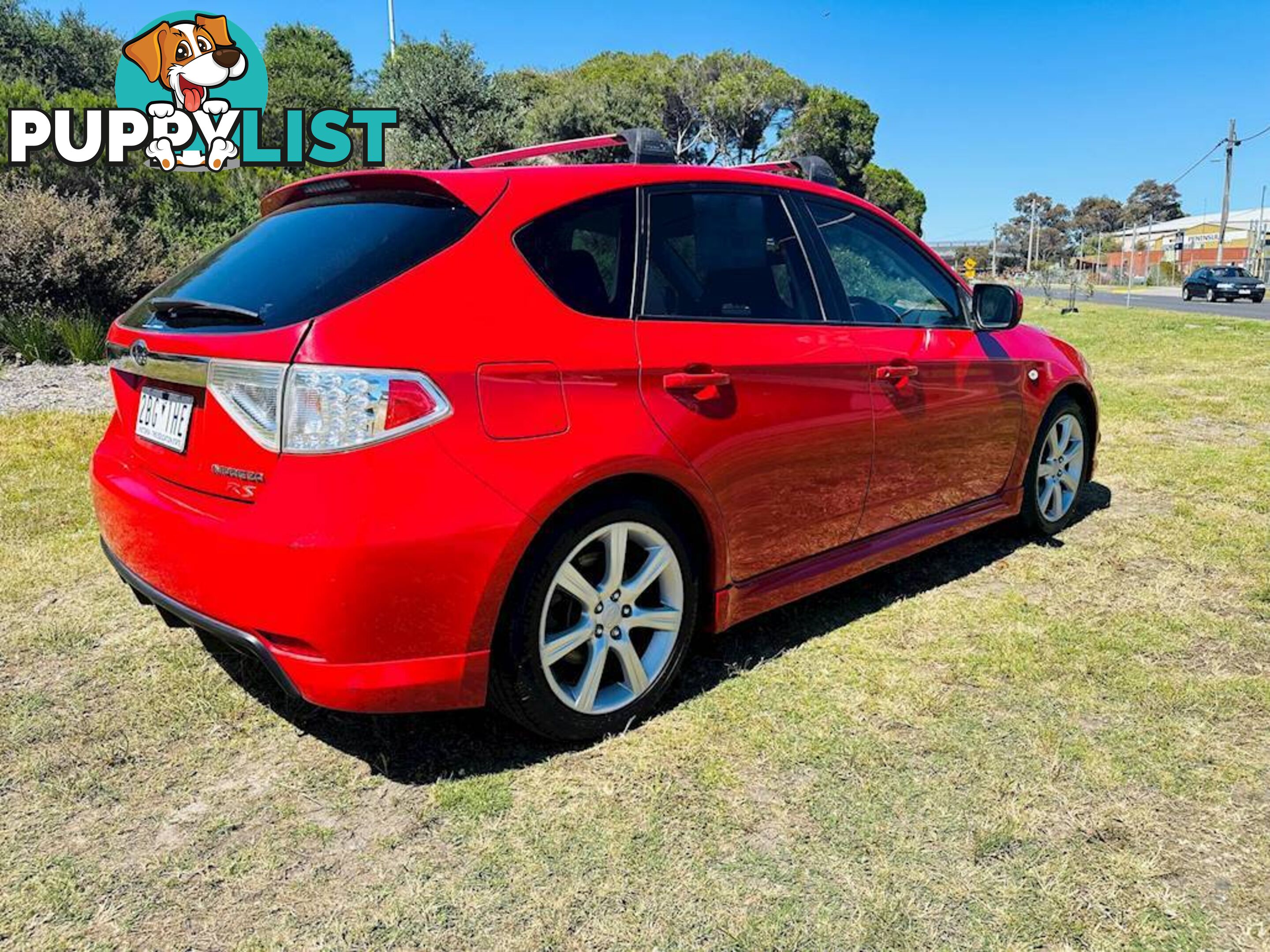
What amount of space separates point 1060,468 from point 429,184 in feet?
11.6

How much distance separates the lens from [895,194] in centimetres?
5081

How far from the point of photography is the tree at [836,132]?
4225cm

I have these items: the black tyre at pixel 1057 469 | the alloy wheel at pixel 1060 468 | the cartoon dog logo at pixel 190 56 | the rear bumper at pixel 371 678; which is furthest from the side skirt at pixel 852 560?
the cartoon dog logo at pixel 190 56

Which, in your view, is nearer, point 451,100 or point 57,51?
point 451,100

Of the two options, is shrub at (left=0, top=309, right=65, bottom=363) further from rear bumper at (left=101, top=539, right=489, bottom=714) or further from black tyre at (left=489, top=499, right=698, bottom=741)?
black tyre at (left=489, top=499, right=698, bottom=741)

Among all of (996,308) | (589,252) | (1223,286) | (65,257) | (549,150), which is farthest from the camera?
(1223,286)

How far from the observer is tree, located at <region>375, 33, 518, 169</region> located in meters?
21.0

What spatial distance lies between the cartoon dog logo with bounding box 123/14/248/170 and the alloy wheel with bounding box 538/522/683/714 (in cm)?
1671

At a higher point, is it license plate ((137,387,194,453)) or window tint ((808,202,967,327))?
window tint ((808,202,967,327))

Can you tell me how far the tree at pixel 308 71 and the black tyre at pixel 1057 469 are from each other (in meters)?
23.3

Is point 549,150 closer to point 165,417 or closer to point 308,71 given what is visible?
point 165,417

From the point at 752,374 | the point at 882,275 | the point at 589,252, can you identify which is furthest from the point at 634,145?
the point at 882,275

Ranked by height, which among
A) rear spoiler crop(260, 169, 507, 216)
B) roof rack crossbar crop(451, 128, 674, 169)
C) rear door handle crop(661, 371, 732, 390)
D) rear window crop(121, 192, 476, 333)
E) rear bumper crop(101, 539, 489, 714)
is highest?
roof rack crossbar crop(451, 128, 674, 169)

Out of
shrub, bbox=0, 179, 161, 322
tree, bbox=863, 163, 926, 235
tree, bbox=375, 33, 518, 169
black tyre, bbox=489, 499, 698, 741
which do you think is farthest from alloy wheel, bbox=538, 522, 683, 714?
tree, bbox=863, 163, 926, 235
